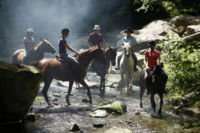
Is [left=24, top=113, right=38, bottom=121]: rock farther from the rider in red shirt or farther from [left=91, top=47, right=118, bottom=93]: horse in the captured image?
[left=91, top=47, right=118, bottom=93]: horse

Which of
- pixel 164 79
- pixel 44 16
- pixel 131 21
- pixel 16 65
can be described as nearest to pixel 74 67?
pixel 16 65

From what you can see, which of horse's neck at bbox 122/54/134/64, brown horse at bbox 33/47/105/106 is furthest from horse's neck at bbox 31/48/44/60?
horse's neck at bbox 122/54/134/64

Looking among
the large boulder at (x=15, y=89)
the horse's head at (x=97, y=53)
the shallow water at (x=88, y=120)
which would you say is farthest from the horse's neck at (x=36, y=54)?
the large boulder at (x=15, y=89)

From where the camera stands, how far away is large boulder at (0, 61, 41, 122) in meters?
5.88

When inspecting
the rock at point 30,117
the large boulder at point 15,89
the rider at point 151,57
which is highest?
the rider at point 151,57

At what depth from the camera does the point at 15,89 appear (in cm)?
610

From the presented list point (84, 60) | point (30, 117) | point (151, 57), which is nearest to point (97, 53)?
point (84, 60)

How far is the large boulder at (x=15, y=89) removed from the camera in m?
5.88

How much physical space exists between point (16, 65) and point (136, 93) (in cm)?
804

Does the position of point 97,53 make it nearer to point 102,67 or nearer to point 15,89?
point 102,67

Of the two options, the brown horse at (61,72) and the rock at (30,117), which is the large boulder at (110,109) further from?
the rock at (30,117)

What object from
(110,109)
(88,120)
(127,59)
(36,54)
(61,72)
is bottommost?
(88,120)

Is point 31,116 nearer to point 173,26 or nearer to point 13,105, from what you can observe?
point 13,105

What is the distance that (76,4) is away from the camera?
32.7 metres
